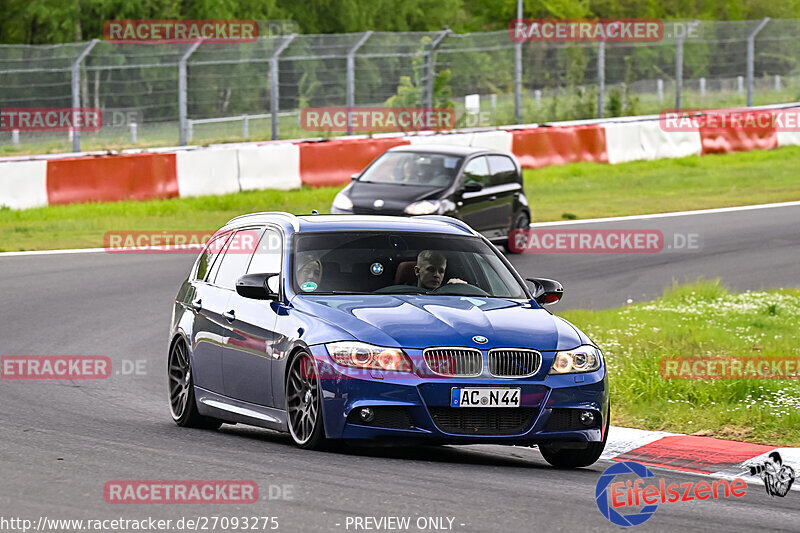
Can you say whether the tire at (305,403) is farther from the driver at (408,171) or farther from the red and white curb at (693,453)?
the driver at (408,171)

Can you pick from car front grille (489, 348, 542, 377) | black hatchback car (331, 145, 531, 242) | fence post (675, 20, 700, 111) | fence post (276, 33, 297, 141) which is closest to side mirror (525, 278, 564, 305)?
car front grille (489, 348, 542, 377)

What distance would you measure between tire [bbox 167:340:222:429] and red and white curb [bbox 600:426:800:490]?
272 cm

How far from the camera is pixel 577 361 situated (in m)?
8.77

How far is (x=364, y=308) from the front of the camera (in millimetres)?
8977

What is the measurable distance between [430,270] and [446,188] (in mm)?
11491

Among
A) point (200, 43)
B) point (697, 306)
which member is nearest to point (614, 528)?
point (697, 306)

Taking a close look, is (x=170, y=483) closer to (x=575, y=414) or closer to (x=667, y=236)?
(x=575, y=414)

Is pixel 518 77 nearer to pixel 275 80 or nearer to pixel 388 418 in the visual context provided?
pixel 275 80

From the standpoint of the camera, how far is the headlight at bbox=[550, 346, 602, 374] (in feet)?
28.5

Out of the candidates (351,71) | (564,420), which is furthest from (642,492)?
(351,71)

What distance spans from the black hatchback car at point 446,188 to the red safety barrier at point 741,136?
13.6 m

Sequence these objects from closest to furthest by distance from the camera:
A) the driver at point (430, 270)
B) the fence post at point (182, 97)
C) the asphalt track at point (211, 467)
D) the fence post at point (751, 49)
Result: the asphalt track at point (211, 467) < the driver at point (430, 270) < the fence post at point (182, 97) < the fence post at point (751, 49)

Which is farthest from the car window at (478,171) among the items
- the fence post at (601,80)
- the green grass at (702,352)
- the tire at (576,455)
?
the fence post at (601,80)

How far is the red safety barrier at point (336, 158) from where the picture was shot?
28.1 meters
